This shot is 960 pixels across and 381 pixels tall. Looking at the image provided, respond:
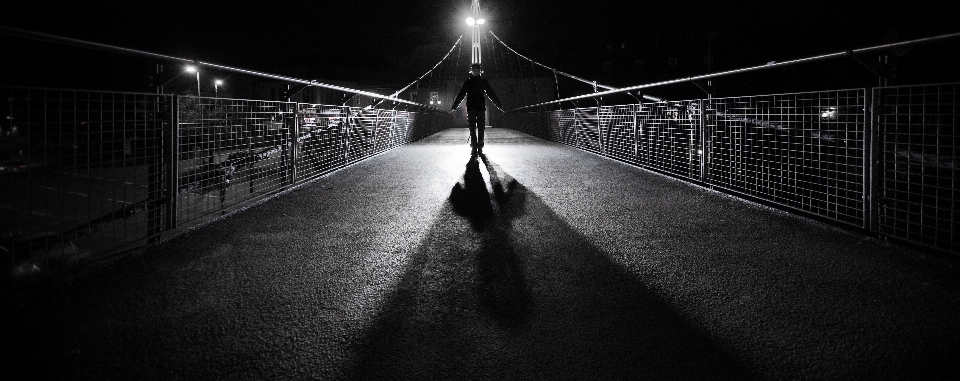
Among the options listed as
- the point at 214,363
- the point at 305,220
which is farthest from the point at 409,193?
the point at 214,363

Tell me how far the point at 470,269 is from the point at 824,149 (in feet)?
16.7

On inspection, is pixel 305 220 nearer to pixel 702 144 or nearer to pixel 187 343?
pixel 187 343

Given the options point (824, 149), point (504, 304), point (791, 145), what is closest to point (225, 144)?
point (504, 304)

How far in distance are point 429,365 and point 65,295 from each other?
6.17 ft

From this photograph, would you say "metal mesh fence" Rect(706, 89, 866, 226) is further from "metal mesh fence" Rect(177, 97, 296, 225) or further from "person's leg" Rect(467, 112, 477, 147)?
"person's leg" Rect(467, 112, 477, 147)

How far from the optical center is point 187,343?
2.01 metres

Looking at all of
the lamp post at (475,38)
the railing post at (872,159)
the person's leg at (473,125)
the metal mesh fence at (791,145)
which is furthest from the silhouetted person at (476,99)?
the lamp post at (475,38)

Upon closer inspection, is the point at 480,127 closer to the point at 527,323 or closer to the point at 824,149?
the point at 824,149

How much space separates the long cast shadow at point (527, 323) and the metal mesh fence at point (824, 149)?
1.91 m

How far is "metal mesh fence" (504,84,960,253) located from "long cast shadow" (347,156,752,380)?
1906mm

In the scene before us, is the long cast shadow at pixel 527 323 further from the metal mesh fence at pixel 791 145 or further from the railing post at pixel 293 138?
the railing post at pixel 293 138

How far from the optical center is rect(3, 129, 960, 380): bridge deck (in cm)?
184

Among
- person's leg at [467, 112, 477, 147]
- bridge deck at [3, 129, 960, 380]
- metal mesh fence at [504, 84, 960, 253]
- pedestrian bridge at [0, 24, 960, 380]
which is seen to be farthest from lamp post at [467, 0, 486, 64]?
bridge deck at [3, 129, 960, 380]

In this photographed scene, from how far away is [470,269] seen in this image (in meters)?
2.98
